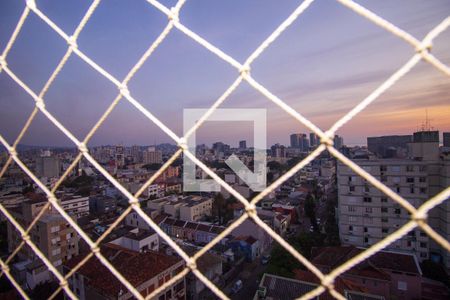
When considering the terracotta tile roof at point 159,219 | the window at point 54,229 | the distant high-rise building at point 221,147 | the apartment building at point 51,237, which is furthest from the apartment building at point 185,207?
the distant high-rise building at point 221,147

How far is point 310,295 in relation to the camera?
41 cm

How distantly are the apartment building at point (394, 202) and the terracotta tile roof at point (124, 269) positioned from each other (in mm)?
4557

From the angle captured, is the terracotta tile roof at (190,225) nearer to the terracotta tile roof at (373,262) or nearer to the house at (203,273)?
the house at (203,273)

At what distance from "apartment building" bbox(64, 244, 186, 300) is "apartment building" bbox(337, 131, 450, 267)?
4.48m

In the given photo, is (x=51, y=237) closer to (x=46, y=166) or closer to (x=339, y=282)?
(x=339, y=282)

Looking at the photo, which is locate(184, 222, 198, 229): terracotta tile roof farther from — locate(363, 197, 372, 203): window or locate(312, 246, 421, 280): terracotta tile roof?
locate(363, 197, 372, 203): window

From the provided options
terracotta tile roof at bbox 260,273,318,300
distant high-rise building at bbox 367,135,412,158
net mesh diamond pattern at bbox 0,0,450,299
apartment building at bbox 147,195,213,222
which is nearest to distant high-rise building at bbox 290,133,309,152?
distant high-rise building at bbox 367,135,412,158

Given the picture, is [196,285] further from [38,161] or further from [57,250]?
[38,161]

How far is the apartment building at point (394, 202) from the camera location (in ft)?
19.2

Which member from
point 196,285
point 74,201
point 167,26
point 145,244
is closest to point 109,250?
point 145,244

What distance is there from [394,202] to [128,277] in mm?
6002

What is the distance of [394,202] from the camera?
19.7 ft

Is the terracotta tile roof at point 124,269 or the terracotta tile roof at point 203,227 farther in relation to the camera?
the terracotta tile roof at point 203,227

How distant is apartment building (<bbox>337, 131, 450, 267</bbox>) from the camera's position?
5852mm
